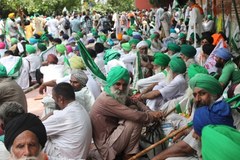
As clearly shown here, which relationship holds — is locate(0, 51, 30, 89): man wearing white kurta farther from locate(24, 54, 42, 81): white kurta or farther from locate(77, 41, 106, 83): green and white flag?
locate(77, 41, 106, 83): green and white flag

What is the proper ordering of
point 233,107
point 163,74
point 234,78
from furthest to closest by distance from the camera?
point 163,74 < point 234,78 < point 233,107

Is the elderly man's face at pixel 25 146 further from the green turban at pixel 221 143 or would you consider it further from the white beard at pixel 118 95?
the white beard at pixel 118 95

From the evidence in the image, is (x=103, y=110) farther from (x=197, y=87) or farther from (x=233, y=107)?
(x=233, y=107)

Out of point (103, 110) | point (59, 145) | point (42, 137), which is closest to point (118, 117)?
point (103, 110)

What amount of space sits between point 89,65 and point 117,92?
85.1 inches

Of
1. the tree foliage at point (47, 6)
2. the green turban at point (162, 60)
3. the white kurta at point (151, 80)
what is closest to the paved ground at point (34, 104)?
the white kurta at point (151, 80)

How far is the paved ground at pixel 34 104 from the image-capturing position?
864 cm

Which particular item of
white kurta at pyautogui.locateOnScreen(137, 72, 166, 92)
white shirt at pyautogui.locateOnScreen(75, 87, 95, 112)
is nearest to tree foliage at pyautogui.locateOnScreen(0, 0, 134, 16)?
white kurta at pyautogui.locateOnScreen(137, 72, 166, 92)

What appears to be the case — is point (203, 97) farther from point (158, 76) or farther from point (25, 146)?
point (158, 76)

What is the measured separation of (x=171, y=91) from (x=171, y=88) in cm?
4

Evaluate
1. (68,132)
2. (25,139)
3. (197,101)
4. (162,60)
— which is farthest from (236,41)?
(25,139)

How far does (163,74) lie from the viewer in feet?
20.8

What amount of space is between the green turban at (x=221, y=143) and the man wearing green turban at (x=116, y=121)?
2.35m

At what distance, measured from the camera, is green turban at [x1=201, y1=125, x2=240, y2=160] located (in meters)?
2.12
